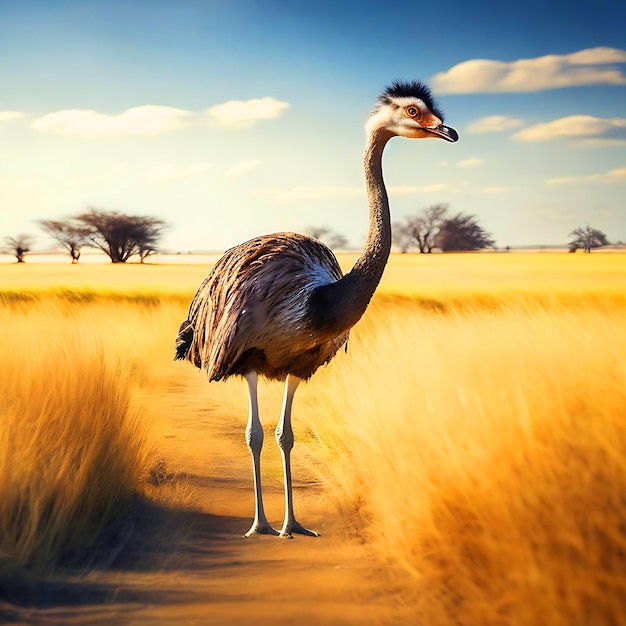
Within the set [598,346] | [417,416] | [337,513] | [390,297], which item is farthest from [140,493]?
[390,297]

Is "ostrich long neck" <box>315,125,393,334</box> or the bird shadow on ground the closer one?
the bird shadow on ground

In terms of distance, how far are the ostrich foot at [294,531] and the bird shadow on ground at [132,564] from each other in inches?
10.6

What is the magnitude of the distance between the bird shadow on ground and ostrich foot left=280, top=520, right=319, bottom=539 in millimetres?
269

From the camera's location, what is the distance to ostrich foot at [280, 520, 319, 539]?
15.8 ft

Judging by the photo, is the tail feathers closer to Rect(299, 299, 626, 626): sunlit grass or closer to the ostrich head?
Rect(299, 299, 626, 626): sunlit grass

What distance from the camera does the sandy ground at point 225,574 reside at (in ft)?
11.9

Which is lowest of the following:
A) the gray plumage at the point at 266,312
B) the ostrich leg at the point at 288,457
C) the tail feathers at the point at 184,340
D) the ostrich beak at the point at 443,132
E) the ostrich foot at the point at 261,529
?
the ostrich foot at the point at 261,529

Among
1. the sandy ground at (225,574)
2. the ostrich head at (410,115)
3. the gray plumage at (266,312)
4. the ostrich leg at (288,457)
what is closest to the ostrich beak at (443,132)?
the ostrich head at (410,115)

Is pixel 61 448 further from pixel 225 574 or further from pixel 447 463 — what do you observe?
pixel 447 463

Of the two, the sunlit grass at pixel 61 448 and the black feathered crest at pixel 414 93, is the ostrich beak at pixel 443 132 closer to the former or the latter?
the black feathered crest at pixel 414 93

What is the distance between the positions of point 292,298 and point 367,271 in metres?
0.45

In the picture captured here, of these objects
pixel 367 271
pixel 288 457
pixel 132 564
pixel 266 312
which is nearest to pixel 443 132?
pixel 367 271

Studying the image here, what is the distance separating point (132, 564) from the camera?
4.25m

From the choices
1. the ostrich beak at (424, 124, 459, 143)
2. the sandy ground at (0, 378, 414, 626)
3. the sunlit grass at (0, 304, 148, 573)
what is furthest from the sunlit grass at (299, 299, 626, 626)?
the sunlit grass at (0, 304, 148, 573)
